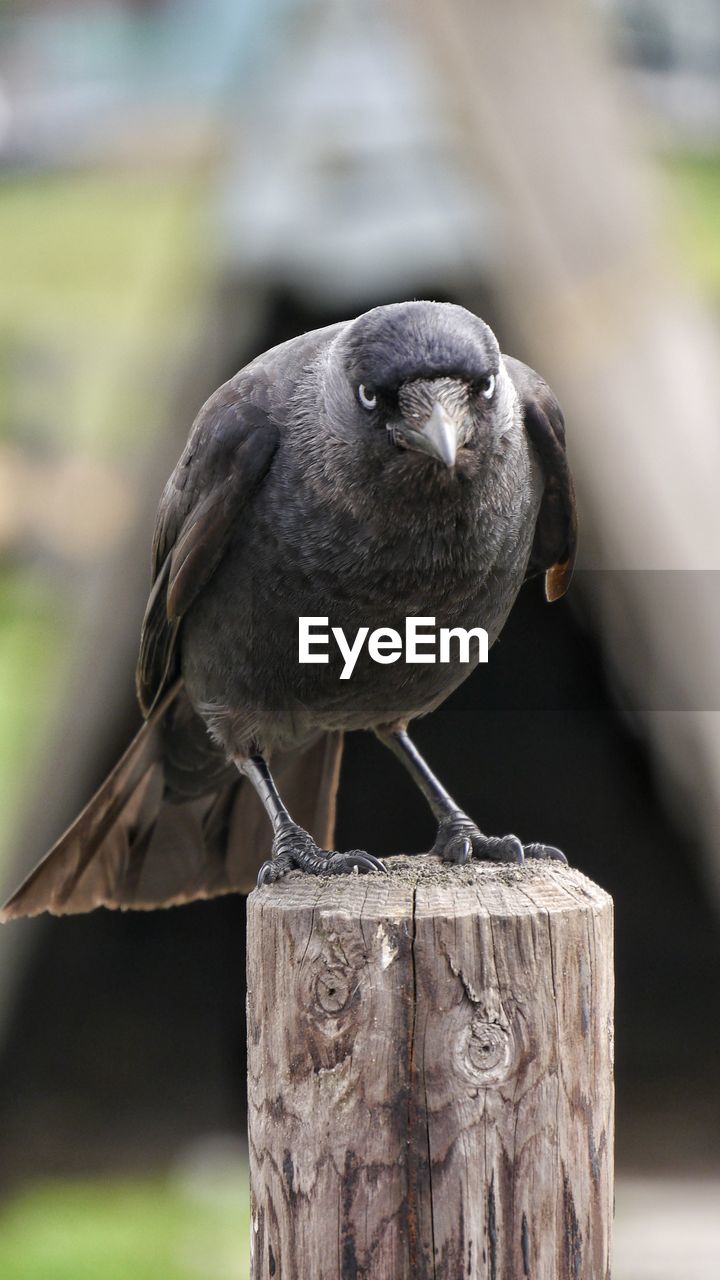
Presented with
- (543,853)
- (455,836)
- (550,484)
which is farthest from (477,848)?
(550,484)

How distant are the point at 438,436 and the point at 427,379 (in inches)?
5.6

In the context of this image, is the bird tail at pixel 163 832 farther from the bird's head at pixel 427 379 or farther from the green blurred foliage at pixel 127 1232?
the green blurred foliage at pixel 127 1232

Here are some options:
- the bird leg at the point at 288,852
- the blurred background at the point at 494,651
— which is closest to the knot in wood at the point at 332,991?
the bird leg at the point at 288,852

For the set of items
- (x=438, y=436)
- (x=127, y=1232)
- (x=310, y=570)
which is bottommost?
(x=127, y=1232)

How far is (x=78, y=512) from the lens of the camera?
1086 centimetres

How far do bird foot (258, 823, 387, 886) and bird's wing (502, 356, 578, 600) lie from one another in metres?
0.92

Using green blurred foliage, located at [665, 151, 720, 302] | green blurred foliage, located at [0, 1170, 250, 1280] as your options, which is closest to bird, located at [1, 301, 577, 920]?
green blurred foliage, located at [665, 151, 720, 302]

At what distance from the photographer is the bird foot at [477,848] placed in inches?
136

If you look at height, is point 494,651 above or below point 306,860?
above

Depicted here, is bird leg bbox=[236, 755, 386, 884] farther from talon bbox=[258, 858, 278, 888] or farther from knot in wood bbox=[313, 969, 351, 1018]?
knot in wood bbox=[313, 969, 351, 1018]

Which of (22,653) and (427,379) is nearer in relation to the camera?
(427,379)

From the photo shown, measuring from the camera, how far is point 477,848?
364cm

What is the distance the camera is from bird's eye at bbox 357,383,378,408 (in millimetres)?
3154

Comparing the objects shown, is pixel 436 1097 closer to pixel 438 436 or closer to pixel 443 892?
pixel 443 892
